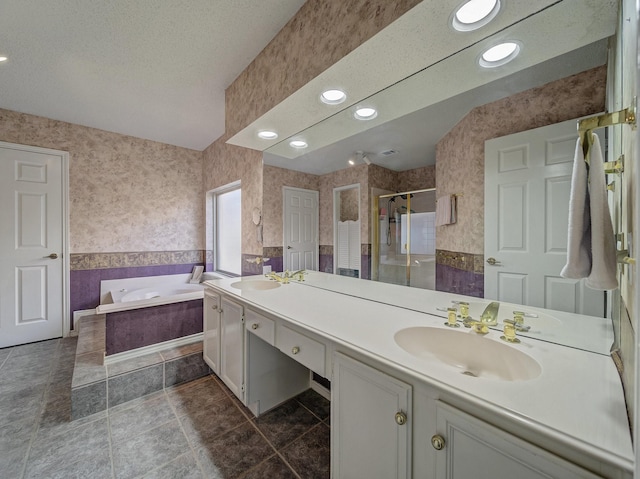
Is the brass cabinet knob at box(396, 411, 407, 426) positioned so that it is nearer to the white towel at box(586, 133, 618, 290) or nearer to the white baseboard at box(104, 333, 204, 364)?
the white towel at box(586, 133, 618, 290)

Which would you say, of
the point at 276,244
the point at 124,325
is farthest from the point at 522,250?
the point at 124,325

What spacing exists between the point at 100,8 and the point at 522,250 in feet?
8.20

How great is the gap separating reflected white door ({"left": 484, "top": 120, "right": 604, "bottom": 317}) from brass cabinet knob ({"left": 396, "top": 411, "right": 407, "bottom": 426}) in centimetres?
62

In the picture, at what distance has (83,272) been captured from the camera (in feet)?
10.2

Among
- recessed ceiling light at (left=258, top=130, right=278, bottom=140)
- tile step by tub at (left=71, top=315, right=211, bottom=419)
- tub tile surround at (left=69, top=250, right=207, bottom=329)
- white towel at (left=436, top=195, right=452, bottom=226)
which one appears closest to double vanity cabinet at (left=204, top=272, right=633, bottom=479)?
white towel at (left=436, top=195, right=452, bottom=226)

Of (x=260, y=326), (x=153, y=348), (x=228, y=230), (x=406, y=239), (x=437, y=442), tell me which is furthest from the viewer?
(x=228, y=230)

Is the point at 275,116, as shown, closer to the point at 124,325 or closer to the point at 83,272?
the point at 124,325

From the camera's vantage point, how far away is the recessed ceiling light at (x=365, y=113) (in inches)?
59.0

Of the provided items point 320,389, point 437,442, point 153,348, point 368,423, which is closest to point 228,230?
point 153,348

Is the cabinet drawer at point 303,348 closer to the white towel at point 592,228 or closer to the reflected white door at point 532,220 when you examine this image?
the reflected white door at point 532,220

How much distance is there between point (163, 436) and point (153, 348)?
0.91m

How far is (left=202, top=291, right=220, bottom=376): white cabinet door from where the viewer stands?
1959mm

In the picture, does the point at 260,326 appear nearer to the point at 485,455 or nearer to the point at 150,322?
the point at 485,455

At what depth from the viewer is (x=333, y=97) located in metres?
1.59
